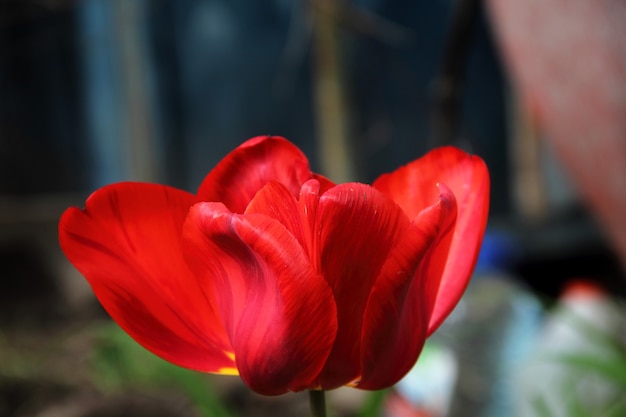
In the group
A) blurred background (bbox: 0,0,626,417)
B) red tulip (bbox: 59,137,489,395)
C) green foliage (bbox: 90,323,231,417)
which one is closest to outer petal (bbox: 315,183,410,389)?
red tulip (bbox: 59,137,489,395)

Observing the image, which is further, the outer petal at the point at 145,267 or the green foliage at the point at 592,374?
the green foliage at the point at 592,374

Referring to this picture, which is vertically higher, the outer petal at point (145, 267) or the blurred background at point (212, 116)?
the outer petal at point (145, 267)

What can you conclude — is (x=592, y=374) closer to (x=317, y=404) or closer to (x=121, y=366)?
(x=317, y=404)

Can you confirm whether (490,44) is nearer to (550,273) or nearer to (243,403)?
(550,273)

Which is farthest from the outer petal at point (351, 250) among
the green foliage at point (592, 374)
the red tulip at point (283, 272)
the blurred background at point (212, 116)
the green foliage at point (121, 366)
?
the blurred background at point (212, 116)

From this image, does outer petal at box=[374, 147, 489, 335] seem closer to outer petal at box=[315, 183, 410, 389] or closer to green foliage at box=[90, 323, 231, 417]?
outer petal at box=[315, 183, 410, 389]

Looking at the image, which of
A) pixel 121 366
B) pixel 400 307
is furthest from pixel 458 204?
pixel 121 366

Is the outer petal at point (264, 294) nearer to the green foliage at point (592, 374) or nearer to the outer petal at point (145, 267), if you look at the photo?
the outer petal at point (145, 267)

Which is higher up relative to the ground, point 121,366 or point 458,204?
point 458,204

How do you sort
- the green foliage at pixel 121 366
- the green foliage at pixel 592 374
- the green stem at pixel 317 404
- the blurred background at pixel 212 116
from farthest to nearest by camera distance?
the blurred background at pixel 212 116 < the green foliage at pixel 121 366 < the green foliage at pixel 592 374 < the green stem at pixel 317 404
